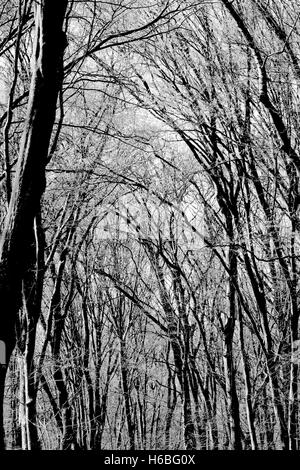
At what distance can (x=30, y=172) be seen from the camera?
8.35ft

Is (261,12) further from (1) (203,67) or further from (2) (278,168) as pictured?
(2) (278,168)

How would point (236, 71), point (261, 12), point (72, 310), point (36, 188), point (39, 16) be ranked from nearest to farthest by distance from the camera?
1. point (36, 188)
2. point (39, 16)
3. point (261, 12)
4. point (236, 71)
5. point (72, 310)

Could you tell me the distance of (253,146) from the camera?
6551mm

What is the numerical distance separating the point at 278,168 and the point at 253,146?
19.3 inches

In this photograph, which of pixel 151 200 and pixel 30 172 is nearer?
pixel 30 172

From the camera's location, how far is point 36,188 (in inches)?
101

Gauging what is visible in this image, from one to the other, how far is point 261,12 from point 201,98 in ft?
5.16

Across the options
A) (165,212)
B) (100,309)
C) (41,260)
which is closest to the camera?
(41,260)

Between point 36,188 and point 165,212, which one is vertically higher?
point 165,212

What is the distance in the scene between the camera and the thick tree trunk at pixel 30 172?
246 centimetres

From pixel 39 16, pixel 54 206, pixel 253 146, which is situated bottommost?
pixel 39 16

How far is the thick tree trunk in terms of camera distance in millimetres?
2461

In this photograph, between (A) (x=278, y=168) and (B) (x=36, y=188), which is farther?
(A) (x=278, y=168)

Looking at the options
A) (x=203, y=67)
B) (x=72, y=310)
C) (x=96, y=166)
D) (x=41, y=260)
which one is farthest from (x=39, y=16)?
(x=72, y=310)
